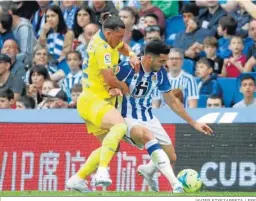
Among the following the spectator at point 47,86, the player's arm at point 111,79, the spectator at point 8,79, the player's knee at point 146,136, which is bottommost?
the player's knee at point 146,136

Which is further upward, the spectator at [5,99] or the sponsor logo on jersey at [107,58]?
the spectator at [5,99]

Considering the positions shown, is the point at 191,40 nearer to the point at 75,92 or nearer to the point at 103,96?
the point at 75,92

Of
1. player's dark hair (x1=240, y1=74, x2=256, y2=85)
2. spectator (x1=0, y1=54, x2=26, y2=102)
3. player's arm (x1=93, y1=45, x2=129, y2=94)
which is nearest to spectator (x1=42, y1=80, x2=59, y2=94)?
spectator (x1=0, y1=54, x2=26, y2=102)

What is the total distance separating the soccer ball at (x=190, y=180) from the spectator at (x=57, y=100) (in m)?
3.97

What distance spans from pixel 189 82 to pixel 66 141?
2.59 m

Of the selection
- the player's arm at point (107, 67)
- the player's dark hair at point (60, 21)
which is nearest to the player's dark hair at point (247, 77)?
the player's arm at point (107, 67)

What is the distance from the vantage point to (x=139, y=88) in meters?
13.4

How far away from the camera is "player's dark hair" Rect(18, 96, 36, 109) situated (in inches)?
688

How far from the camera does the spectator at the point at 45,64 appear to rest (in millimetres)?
18938

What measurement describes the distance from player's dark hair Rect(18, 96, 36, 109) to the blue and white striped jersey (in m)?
4.04

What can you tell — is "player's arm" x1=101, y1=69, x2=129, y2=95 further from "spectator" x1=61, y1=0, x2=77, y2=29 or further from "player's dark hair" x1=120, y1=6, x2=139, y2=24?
"spectator" x1=61, y1=0, x2=77, y2=29

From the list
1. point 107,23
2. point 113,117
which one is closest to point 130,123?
point 113,117

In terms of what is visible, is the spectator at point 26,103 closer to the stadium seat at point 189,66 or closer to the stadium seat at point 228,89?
the stadium seat at point 189,66

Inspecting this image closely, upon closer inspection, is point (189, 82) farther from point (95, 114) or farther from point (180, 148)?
point (95, 114)
